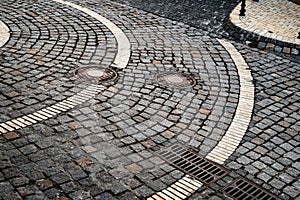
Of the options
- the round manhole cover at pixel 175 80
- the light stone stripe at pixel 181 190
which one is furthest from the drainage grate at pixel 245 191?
the round manhole cover at pixel 175 80

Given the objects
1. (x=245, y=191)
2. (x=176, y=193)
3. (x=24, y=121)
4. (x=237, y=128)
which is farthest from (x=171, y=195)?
(x=24, y=121)

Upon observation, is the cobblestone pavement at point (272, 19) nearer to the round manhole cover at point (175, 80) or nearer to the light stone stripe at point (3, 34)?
the round manhole cover at point (175, 80)

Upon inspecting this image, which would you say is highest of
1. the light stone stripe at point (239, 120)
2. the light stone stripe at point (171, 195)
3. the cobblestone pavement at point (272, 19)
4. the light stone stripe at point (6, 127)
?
the cobblestone pavement at point (272, 19)

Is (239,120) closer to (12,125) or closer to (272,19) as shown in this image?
(12,125)

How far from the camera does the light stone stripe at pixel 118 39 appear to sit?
8646mm

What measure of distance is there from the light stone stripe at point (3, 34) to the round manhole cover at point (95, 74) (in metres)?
2.33

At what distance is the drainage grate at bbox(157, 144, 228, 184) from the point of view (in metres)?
5.55

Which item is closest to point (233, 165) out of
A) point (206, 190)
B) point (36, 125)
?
point (206, 190)

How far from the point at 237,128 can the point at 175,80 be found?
1916 millimetres

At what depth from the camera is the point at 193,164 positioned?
5.75 meters

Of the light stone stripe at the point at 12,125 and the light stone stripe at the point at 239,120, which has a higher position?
the light stone stripe at the point at 239,120

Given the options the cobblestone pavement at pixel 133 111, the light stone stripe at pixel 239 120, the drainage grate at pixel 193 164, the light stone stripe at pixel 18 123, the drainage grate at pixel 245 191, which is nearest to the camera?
the drainage grate at pixel 245 191

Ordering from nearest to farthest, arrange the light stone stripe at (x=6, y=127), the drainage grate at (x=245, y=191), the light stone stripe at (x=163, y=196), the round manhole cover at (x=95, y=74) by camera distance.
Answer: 1. the light stone stripe at (x=163, y=196)
2. the drainage grate at (x=245, y=191)
3. the light stone stripe at (x=6, y=127)
4. the round manhole cover at (x=95, y=74)

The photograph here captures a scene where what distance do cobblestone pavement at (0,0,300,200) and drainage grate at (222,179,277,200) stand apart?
103 mm
